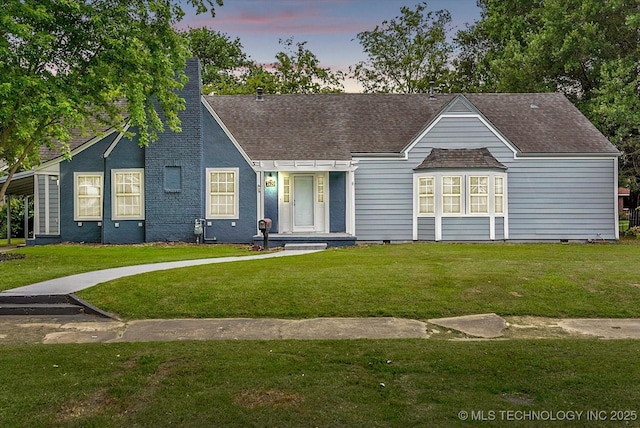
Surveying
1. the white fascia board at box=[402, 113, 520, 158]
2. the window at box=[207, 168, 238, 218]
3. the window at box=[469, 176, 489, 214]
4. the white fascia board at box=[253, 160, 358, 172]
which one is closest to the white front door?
the white fascia board at box=[253, 160, 358, 172]

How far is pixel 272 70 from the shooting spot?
3112 centimetres

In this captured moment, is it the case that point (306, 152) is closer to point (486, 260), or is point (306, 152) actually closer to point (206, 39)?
point (486, 260)

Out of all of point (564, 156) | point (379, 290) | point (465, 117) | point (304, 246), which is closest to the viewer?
point (379, 290)

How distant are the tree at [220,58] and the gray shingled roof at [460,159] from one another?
1803cm

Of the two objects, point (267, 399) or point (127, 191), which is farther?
point (127, 191)

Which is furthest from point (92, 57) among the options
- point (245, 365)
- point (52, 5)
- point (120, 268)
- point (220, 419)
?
point (220, 419)

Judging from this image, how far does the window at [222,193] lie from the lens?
16.8 m

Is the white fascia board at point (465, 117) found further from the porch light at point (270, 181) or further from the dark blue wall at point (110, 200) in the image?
the dark blue wall at point (110, 200)

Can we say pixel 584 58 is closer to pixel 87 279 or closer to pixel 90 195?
pixel 90 195

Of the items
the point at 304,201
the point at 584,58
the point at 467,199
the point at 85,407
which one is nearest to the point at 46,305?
the point at 85,407

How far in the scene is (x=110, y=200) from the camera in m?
16.5

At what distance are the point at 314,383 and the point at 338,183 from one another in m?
13.5

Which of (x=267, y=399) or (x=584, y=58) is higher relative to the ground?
(x=584, y=58)

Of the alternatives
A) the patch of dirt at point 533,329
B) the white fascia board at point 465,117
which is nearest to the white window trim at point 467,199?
the white fascia board at point 465,117
